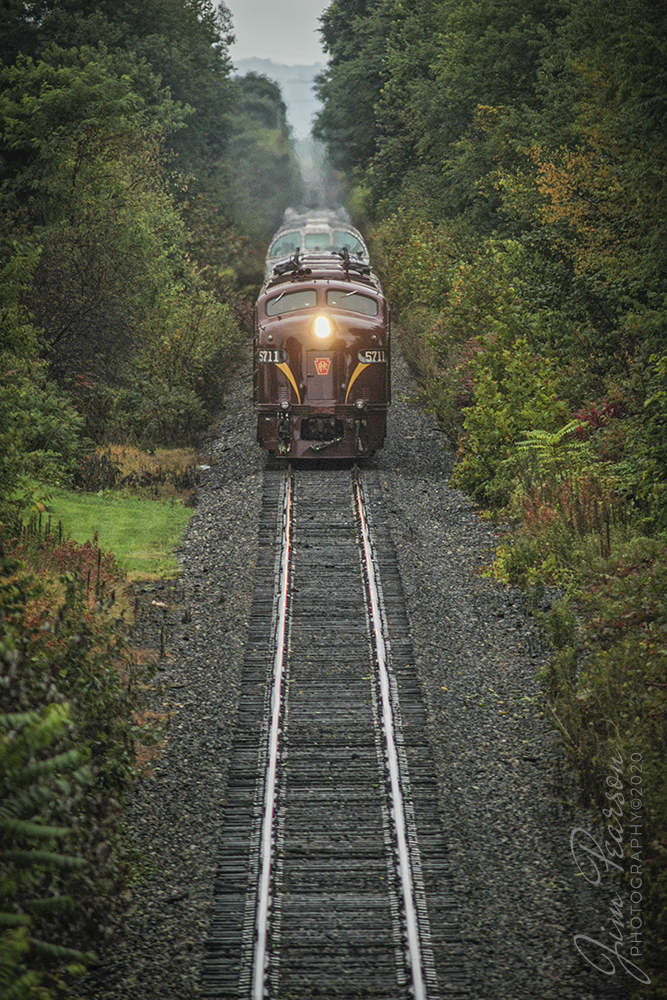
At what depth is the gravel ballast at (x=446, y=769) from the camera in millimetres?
5949

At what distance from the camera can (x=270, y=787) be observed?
7707mm

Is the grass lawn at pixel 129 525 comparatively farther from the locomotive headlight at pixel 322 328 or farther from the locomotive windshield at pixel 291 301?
the locomotive windshield at pixel 291 301

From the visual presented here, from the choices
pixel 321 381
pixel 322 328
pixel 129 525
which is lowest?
pixel 129 525

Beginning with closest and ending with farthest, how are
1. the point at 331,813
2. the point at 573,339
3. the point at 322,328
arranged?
the point at 331,813, the point at 322,328, the point at 573,339

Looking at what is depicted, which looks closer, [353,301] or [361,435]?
[361,435]

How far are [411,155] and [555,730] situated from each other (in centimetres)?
3221

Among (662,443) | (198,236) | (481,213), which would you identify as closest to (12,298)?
(662,443)

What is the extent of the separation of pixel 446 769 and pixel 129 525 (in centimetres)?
715

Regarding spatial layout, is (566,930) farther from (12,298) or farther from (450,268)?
(450,268)

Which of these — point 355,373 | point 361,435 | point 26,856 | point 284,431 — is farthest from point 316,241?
point 26,856

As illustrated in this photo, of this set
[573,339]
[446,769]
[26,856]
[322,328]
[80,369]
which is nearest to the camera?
[26,856]

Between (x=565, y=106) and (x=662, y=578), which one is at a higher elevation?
(x=565, y=106)

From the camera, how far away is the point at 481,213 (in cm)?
2667

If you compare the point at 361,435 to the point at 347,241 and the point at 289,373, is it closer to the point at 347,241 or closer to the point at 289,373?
the point at 289,373
